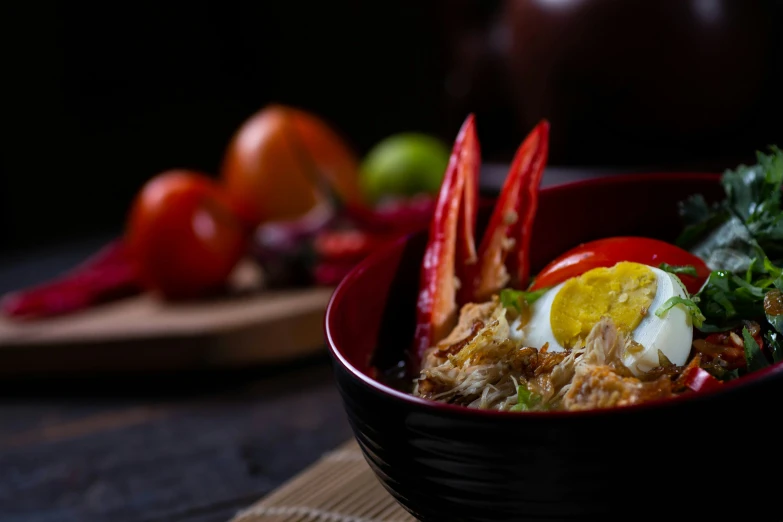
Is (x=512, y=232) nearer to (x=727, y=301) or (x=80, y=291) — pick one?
(x=727, y=301)

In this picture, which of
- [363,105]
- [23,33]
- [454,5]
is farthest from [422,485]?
[23,33]

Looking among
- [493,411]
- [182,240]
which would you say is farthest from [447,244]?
[182,240]

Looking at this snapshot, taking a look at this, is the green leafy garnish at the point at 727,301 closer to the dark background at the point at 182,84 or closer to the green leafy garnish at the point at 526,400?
the green leafy garnish at the point at 526,400

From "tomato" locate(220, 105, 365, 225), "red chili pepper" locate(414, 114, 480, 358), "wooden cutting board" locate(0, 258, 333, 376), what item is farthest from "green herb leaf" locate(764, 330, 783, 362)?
"tomato" locate(220, 105, 365, 225)

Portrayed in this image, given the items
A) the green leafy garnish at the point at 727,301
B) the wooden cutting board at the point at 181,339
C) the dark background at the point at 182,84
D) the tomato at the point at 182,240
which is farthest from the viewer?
the dark background at the point at 182,84

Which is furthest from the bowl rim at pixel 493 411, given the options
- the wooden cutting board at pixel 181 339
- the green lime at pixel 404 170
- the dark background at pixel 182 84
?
Answer: the green lime at pixel 404 170

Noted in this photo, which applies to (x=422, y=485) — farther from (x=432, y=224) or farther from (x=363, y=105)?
(x=363, y=105)

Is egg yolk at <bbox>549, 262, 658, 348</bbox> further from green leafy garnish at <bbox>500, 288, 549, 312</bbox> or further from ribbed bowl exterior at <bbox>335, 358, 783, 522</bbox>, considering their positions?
ribbed bowl exterior at <bbox>335, 358, 783, 522</bbox>
